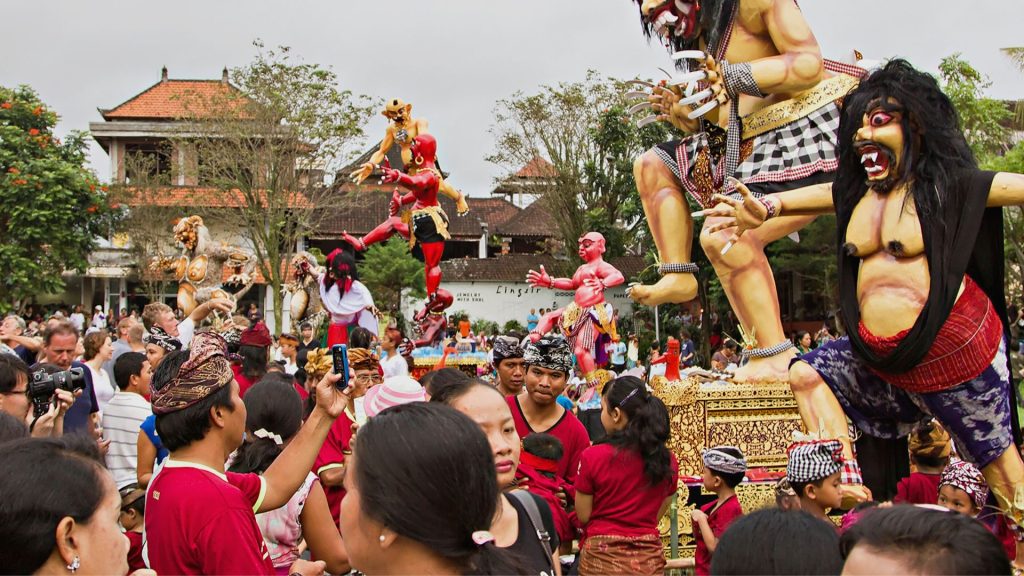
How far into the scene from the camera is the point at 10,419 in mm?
3178

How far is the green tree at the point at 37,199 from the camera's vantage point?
79.0 feet

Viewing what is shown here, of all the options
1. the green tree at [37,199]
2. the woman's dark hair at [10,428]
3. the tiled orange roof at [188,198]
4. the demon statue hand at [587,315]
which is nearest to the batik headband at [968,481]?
the woman's dark hair at [10,428]

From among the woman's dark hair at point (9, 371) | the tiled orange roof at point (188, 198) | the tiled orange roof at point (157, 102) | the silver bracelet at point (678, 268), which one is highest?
the tiled orange roof at point (157, 102)

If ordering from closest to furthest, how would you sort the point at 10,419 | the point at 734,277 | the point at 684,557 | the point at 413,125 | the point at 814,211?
1. the point at 10,419
2. the point at 814,211
3. the point at 684,557
4. the point at 734,277
5. the point at 413,125

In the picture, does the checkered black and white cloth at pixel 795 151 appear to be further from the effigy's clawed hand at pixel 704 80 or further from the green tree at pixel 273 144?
the green tree at pixel 273 144

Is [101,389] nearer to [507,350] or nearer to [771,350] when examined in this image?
[507,350]

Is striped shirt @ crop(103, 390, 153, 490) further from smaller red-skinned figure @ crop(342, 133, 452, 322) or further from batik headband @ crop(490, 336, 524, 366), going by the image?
smaller red-skinned figure @ crop(342, 133, 452, 322)

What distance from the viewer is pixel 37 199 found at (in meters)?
24.2

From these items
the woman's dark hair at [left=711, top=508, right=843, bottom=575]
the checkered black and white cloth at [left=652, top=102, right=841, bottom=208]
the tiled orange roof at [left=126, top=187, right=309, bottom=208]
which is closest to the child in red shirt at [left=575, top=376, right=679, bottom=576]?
the woman's dark hair at [left=711, top=508, right=843, bottom=575]

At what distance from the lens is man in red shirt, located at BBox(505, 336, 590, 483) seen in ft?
15.3

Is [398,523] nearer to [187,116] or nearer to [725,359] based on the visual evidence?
[725,359]

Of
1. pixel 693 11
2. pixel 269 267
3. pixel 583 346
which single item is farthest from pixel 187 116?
pixel 693 11

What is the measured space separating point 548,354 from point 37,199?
23.0 metres

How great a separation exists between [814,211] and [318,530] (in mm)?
2828
